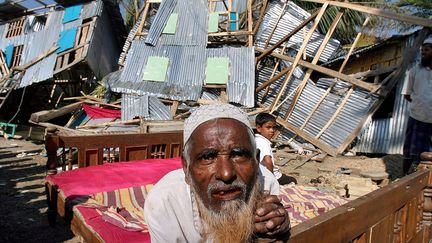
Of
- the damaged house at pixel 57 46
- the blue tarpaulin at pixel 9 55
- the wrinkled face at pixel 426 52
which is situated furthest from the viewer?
the blue tarpaulin at pixel 9 55

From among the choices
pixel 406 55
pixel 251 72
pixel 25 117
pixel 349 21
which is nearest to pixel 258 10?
pixel 251 72

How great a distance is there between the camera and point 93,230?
263cm

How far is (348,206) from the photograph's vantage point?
1621mm

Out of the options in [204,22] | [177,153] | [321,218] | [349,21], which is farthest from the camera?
[349,21]

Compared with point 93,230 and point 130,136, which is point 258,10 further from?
point 93,230

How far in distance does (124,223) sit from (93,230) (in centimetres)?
25

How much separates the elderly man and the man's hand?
0.03 meters

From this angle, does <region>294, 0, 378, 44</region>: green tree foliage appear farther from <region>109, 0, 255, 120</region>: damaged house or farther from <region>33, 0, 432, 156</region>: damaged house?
<region>109, 0, 255, 120</region>: damaged house

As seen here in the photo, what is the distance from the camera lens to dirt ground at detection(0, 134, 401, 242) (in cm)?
430

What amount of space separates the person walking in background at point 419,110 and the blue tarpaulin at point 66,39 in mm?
12992

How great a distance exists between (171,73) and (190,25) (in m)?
2.06

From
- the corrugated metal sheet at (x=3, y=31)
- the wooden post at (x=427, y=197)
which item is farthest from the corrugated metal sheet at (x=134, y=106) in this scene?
the corrugated metal sheet at (x=3, y=31)

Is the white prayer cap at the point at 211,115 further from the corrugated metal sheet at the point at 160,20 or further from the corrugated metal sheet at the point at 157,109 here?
the corrugated metal sheet at the point at 160,20

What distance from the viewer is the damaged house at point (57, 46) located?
46.6ft
